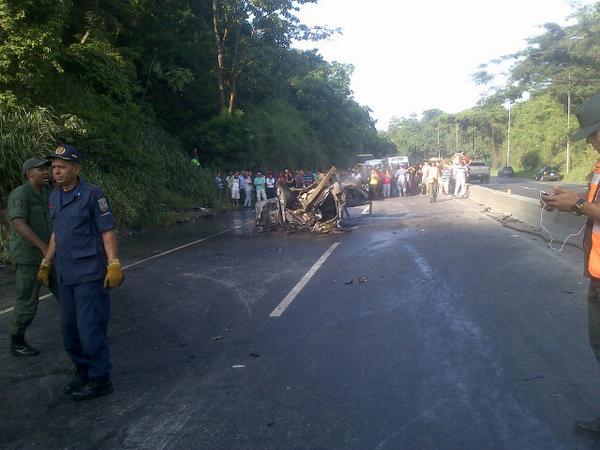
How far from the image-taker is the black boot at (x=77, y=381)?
4.61m

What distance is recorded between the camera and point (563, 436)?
→ 3646 mm

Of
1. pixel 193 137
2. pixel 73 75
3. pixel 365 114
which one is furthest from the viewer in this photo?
pixel 365 114

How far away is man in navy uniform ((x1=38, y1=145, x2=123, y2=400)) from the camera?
14.7ft

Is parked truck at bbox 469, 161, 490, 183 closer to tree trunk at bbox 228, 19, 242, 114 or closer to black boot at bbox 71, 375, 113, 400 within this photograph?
tree trunk at bbox 228, 19, 242, 114

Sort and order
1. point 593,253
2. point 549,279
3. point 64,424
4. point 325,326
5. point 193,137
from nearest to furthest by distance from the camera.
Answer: point 593,253 < point 64,424 < point 325,326 < point 549,279 < point 193,137

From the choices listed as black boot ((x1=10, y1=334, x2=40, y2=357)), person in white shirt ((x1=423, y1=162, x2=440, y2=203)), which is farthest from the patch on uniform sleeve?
person in white shirt ((x1=423, y1=162, x2=440, y2=203))

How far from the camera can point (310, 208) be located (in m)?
15.9

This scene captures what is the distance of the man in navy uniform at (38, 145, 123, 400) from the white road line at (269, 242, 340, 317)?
266 centimetres

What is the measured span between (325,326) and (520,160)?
72981mm

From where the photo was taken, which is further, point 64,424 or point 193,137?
point 193,137

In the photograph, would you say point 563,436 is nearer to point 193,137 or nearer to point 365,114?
point 193,137

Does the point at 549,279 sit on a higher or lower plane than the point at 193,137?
lower

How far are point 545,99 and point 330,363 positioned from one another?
223ft

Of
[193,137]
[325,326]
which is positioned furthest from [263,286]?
[193,137]
